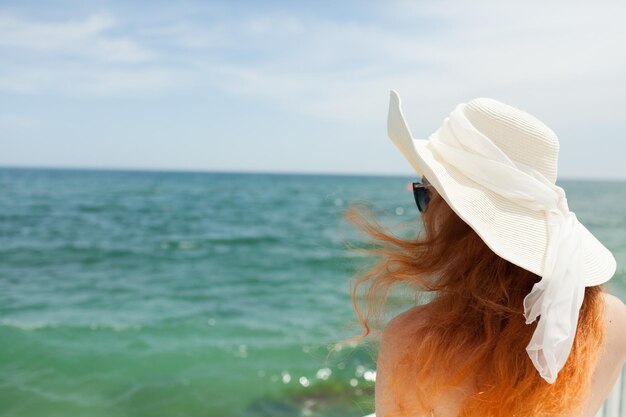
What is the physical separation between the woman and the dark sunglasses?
2.0 inches

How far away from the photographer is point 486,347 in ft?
3.95

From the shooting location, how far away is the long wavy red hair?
3.92 ft

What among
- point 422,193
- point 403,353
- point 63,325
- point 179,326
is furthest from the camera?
point 179,326

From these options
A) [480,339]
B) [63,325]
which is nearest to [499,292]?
[480,339]

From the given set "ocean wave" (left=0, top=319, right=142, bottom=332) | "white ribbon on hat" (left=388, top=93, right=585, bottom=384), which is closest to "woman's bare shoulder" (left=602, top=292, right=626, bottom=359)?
"white ribbon on hat" (left=388, top=93, right=585, bottom=384)

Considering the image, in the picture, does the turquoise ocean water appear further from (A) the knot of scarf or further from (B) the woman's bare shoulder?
(B) the woman's bare shoulder

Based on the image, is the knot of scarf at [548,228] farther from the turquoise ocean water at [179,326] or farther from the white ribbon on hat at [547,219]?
the turquoise ocean water at [179,326]

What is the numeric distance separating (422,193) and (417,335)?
38cm

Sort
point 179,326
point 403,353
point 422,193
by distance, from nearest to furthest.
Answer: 1. point 403,353
2. point 422,193
3. point 179,326

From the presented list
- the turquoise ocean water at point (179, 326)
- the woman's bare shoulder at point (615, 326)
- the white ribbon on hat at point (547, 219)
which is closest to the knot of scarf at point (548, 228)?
the white ribbon on hat at point (547, 219)

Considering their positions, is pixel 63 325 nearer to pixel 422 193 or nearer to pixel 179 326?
pixel 179 326

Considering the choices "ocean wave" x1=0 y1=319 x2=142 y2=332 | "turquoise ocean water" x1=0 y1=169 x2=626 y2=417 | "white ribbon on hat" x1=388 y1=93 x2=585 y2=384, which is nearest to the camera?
"white ribbon on hat" x1=388 y1=93 x2=585 y2=384

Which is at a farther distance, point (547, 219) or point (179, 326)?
point (179, 326)

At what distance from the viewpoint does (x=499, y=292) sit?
1.23 m
